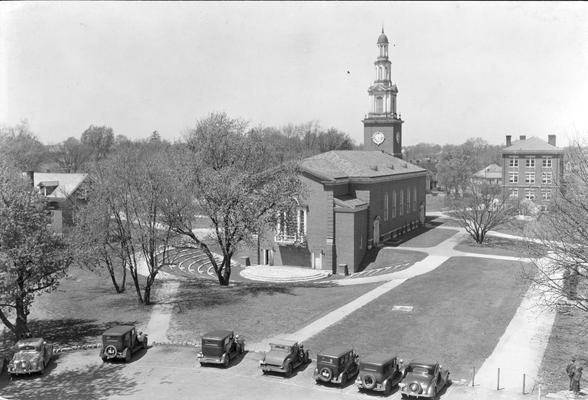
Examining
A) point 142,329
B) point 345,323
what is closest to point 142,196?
point 142,329

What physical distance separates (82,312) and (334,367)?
1764 cm

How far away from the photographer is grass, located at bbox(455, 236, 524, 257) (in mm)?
51544

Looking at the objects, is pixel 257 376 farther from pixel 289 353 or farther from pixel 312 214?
pixel 312 214

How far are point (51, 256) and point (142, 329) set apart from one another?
241 inches

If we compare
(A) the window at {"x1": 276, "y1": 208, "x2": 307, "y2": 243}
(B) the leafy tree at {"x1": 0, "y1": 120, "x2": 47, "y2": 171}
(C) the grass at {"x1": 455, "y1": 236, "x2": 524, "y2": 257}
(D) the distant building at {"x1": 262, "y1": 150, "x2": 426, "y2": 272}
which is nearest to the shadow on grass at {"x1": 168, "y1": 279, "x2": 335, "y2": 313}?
(D) the distant building at {"x1": 262, "y1": 150, "x2": 426, "y2": 272}

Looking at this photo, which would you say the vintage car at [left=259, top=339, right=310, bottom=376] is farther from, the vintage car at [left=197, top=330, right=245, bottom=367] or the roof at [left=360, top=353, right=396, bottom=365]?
the roof at [left=360, top=353, right=396, bottom=365]

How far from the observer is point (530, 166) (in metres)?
85.4

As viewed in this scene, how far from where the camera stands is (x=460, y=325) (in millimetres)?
28375

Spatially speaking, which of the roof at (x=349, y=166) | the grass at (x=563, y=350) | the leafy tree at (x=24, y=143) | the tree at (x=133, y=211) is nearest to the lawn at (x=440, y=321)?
the grass at (x=563, y=350)

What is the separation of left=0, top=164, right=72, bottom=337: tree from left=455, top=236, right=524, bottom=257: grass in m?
38.7

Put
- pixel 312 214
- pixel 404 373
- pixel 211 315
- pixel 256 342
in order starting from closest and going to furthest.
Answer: pixel 404 373 < pixel 256 342 < pixel 211 315 < pixel 312 214

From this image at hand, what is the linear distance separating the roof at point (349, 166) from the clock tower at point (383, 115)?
6618 mm

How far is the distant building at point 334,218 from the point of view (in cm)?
4725

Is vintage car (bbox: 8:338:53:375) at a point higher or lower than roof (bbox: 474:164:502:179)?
lower
